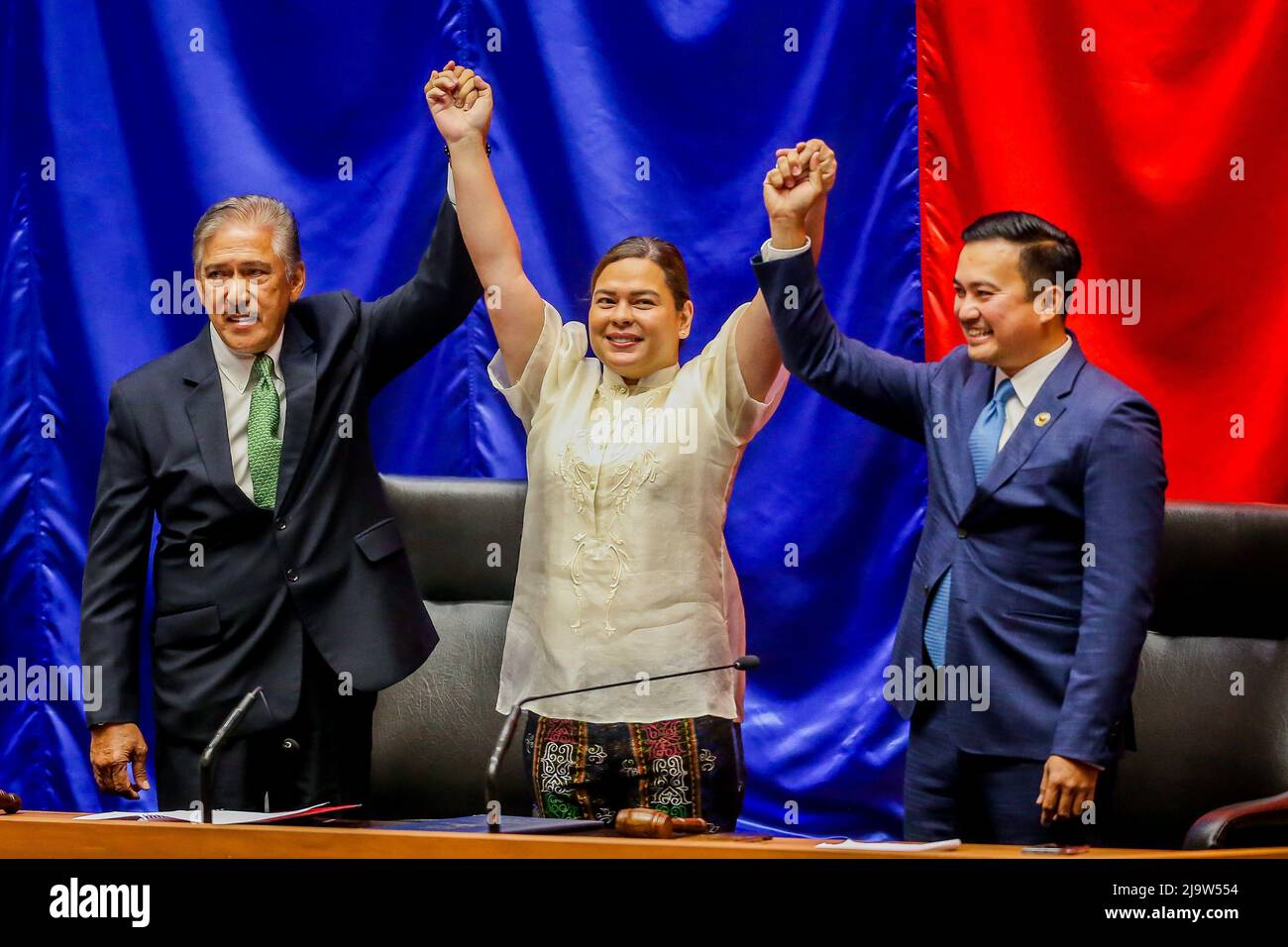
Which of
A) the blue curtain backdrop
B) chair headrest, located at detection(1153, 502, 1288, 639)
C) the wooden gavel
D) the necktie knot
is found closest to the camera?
the wooden gavel

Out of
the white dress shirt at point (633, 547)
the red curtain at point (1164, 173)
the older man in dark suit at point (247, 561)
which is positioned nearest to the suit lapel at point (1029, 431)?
the white dress shirt at point (633, 547)

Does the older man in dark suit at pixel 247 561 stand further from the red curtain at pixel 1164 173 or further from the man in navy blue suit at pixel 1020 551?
the red curtain at pixel 1164 173

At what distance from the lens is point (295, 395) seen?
2674 mm

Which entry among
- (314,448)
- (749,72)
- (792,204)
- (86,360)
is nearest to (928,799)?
(792,204)

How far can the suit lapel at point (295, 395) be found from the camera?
2.63 m

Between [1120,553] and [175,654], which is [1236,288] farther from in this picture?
[175,654]

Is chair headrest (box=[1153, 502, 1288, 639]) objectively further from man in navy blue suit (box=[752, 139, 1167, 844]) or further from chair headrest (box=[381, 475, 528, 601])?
chair headrest (box=[381, 475, 528, 601])

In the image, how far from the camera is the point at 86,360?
3.91 m

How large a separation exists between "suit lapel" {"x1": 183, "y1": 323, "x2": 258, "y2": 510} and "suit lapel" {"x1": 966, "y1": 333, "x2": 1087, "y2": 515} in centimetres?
118

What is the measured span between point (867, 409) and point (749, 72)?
1.20 meters

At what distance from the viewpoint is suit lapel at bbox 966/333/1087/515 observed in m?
2.48

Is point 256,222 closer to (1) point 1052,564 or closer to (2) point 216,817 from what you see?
(2) point 216,817

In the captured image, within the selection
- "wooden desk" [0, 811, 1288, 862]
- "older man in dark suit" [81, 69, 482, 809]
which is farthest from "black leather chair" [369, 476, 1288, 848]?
"wooden desk" [0, 811, 1288, 862]

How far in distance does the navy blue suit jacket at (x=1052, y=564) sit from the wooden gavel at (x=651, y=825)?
2.03ft
